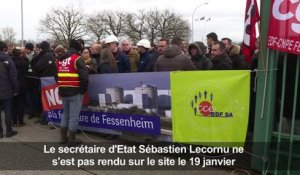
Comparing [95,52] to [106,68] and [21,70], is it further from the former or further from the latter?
[21,70]

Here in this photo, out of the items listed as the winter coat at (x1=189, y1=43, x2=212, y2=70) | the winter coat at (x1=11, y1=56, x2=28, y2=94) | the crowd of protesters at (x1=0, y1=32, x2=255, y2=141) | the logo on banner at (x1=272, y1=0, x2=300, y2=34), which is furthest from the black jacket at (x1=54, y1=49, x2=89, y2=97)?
the logo on banner at (x1=272, y1=0, x2=300, y2=34)

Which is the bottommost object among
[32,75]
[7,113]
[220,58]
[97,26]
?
[7,113]

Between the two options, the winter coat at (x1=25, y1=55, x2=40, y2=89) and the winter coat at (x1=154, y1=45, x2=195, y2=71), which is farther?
the winter coat at (x1=25, y1=55, x2=40, y2=89)

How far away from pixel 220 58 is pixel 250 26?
1100 mm

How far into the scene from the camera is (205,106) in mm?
5332

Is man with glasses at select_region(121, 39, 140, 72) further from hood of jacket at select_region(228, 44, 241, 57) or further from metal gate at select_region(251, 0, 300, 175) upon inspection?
metal gate at select_region(251, 0, 300, 175)

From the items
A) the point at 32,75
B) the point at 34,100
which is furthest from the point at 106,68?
the point at 34,100

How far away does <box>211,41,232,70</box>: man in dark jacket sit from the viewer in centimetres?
574

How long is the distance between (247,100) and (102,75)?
300 cm

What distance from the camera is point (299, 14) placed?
4363mm

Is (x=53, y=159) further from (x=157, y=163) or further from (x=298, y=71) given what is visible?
(x=298, y=71)

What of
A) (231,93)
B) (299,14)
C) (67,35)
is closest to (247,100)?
(231,93)

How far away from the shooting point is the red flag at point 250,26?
482 cm

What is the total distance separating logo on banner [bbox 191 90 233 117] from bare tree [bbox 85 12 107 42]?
2376 inches
